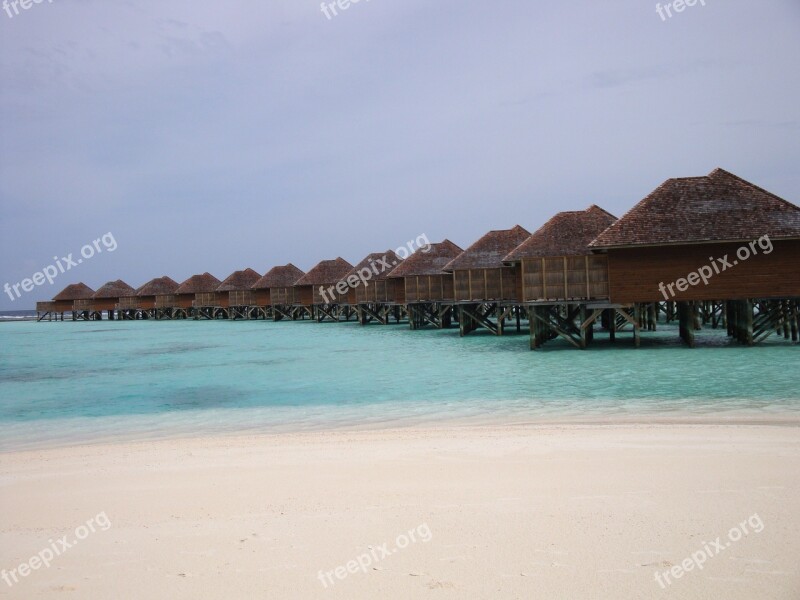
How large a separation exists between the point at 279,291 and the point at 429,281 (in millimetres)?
22243

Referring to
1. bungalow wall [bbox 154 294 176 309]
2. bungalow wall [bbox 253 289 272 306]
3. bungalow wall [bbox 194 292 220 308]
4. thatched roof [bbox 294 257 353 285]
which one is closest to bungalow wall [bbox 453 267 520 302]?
thatched roof [bbox 294 257 353 285]

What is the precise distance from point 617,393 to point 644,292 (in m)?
7.76

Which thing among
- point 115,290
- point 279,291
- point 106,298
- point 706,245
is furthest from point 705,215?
point 106,298

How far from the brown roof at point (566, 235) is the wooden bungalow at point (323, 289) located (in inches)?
1025

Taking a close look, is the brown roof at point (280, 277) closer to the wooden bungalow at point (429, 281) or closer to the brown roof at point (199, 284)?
the brown roof at point (199, 284)

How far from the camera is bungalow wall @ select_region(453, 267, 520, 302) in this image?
1102 inches

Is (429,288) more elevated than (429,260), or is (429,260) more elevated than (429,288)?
(429,260)

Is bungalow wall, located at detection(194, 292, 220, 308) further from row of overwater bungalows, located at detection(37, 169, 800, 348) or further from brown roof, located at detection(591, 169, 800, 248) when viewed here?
brown roof, located at detection(591, 169, 800, 248)

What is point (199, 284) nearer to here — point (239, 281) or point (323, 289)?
point (239, 281)

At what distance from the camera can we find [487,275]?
92.5 feet

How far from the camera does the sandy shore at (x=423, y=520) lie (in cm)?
368

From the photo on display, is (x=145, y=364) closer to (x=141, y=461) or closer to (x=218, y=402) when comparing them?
(x=218, y=402)

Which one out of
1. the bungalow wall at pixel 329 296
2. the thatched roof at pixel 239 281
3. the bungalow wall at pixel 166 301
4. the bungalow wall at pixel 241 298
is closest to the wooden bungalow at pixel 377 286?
the bungalow wall at pixel 329 296

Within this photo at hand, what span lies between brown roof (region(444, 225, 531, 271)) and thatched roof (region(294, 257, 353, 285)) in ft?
67.9
